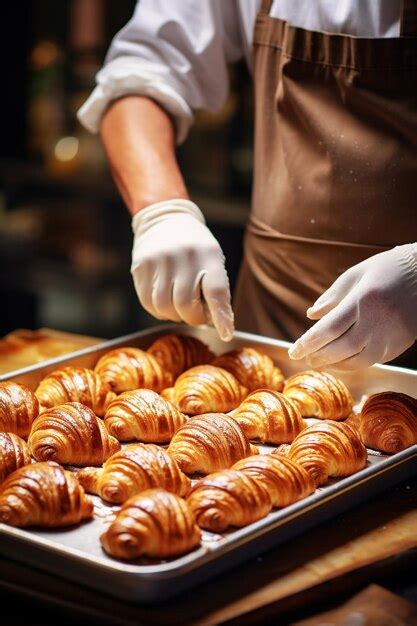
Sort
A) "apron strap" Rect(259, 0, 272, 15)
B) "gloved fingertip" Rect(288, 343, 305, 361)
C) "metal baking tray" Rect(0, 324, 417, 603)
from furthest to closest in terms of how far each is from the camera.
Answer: "apron strap" Rect(259, 0, 272, 15), "gloved fingertip" Rect(288, 343, 305, 361), "metal baking tray" Rect(0, 324, 417, 603)

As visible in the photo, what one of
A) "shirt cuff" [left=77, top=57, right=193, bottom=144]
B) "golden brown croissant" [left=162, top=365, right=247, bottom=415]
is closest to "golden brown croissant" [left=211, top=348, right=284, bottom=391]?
"golden brown croissant" [left=162, top=365, right=247, bottom=415]

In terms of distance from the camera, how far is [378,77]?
2674 millimetres

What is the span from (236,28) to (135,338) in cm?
108

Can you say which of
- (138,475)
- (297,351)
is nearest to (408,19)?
(297,351)

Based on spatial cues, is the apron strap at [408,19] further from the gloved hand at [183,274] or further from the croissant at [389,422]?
the croissant at [389,422]

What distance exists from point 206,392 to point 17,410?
47 centimetres

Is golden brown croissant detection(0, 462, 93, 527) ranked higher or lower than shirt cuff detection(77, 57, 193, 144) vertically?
lower

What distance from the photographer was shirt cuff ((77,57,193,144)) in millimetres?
3098

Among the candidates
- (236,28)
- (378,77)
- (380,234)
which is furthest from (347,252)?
(236,28)

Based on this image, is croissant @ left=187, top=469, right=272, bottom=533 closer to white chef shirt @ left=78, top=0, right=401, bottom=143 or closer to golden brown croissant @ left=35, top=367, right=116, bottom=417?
golden brown croissant @ left=35, top=367, right=116, bottom=417

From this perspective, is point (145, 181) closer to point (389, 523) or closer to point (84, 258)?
point (389, 523)

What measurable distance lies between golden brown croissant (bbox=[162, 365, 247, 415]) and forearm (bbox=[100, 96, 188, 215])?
1.94 ft

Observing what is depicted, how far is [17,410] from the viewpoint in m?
2.28

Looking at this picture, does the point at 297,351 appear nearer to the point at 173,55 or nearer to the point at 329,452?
the point at 329,452
